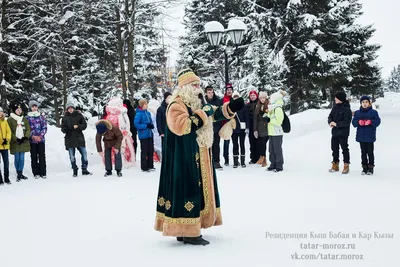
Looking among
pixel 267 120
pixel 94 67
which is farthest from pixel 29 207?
pixel 94 67

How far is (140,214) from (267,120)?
527cm

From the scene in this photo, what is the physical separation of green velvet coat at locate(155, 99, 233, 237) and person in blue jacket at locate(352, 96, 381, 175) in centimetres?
535

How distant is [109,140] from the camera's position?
11352mm

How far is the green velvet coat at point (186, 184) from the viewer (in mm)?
5059

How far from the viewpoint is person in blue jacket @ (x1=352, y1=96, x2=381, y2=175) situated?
952cm

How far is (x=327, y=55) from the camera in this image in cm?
2478

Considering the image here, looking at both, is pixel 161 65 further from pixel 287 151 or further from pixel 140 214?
pixel 140 214

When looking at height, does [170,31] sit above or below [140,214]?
above

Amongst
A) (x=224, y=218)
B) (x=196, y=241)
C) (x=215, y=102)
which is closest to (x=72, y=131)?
(x=215, y=102)

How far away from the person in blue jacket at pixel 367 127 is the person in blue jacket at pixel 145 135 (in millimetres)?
5356

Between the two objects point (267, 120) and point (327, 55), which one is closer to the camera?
point (267, 120)

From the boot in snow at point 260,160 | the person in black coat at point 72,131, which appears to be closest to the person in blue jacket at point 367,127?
the boot in snow at point 260,160

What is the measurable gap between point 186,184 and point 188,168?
191 millimetres

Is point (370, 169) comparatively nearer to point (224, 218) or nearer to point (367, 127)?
point (367, 127)
